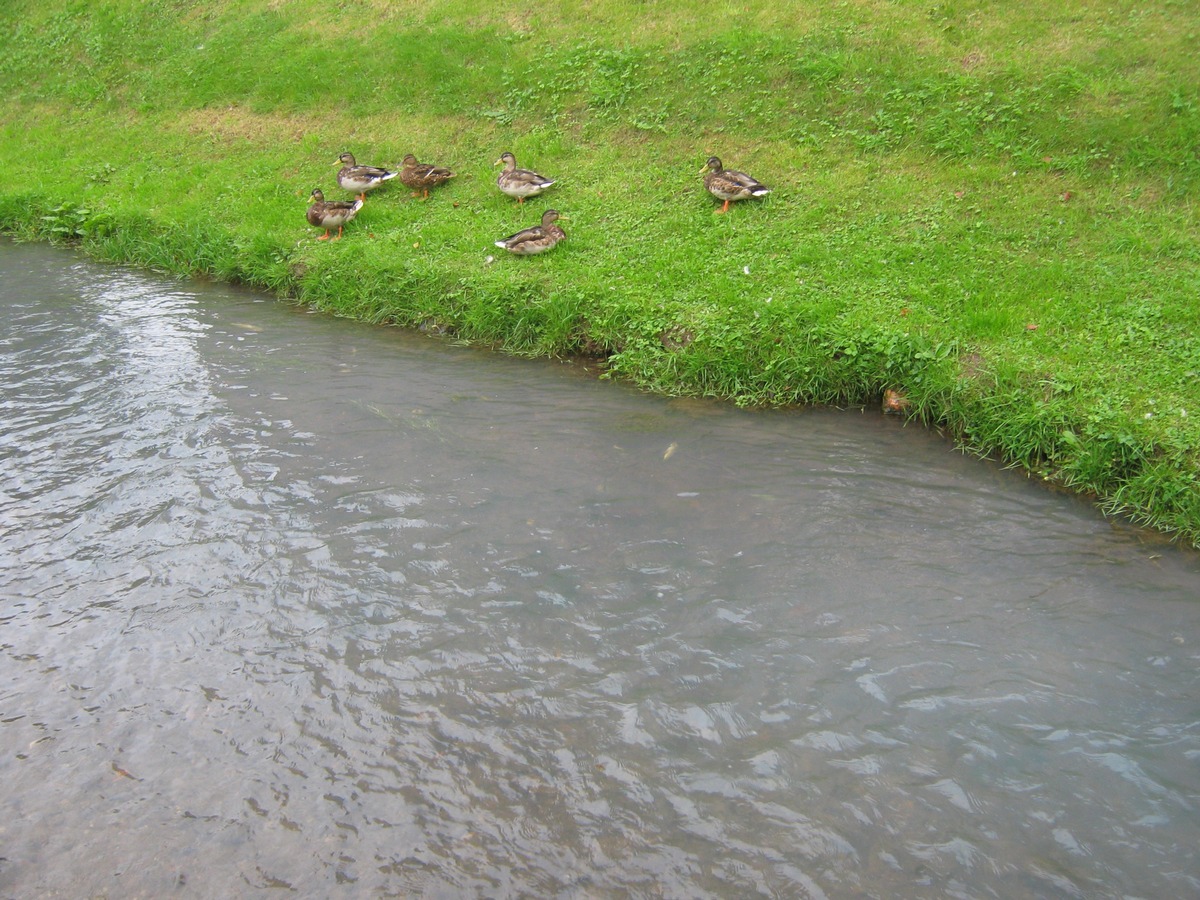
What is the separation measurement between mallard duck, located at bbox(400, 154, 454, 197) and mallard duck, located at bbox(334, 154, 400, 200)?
0.29m

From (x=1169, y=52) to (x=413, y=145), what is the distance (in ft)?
34.0

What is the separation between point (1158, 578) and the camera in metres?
6.57

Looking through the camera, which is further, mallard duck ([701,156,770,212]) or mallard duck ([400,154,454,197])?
mallard duck ([400,154,454,197])

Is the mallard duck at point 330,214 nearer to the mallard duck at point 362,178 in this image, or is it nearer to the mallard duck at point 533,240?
the mallard duck at point 362,178

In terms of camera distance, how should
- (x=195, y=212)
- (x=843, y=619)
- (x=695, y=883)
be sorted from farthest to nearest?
(x=195, y=212)
(x=843, y=619)
(x=695, y=883)

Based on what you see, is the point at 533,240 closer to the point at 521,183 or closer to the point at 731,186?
the point at 521,183

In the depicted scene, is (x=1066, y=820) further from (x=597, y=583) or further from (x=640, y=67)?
(x=640, y=67)

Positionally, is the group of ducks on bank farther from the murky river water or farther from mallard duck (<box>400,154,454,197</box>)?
the murky river water

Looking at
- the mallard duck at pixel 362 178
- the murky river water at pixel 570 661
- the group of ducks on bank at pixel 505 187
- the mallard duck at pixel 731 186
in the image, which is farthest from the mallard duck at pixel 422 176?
the murky river water at pixel 570 661

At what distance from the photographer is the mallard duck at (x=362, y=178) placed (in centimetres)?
1304

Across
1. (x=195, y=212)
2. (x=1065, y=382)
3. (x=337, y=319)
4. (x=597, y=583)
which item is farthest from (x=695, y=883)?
(x=195, y=212)


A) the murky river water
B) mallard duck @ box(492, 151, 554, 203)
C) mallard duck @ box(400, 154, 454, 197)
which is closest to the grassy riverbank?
A: mallard duck @ box(400, 154, 454, 197)

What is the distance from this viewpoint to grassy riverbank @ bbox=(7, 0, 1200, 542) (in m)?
8.53

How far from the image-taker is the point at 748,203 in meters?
11.4
